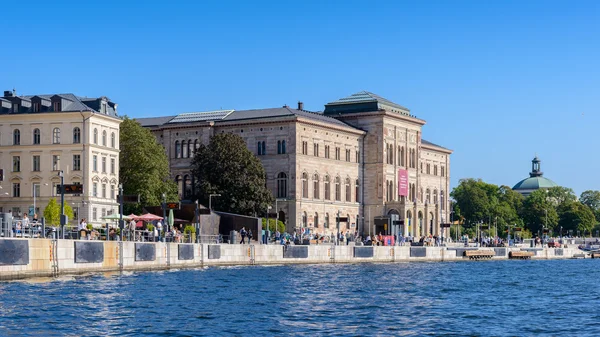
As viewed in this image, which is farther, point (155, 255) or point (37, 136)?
point (37, 136)

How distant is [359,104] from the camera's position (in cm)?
14500

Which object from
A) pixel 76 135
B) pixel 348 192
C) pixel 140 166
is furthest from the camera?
pixel 348 192

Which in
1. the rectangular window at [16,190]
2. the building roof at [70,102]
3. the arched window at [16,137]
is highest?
the building roof at [70,102]

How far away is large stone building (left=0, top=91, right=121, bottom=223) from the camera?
341 ft

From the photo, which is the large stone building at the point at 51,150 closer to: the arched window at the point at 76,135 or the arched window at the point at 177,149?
the arched window at the point at 76,135

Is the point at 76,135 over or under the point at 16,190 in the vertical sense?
over

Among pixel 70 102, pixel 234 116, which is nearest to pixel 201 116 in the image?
pixel 234 116

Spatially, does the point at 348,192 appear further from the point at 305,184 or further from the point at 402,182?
the point at 305,184

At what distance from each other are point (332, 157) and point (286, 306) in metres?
93.0

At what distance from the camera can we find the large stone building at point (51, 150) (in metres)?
104

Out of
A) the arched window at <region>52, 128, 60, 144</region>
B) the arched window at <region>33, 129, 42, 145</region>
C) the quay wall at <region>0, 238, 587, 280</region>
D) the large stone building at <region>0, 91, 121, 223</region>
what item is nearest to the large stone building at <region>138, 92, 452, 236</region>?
the large stone building at <region>0, 91, 121, 223</region>

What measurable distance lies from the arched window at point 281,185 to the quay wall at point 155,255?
2370 centimetres

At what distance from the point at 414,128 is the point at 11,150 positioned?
202 ft

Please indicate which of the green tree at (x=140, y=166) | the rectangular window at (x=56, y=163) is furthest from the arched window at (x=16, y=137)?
the green tree at (x=140, y=166)
